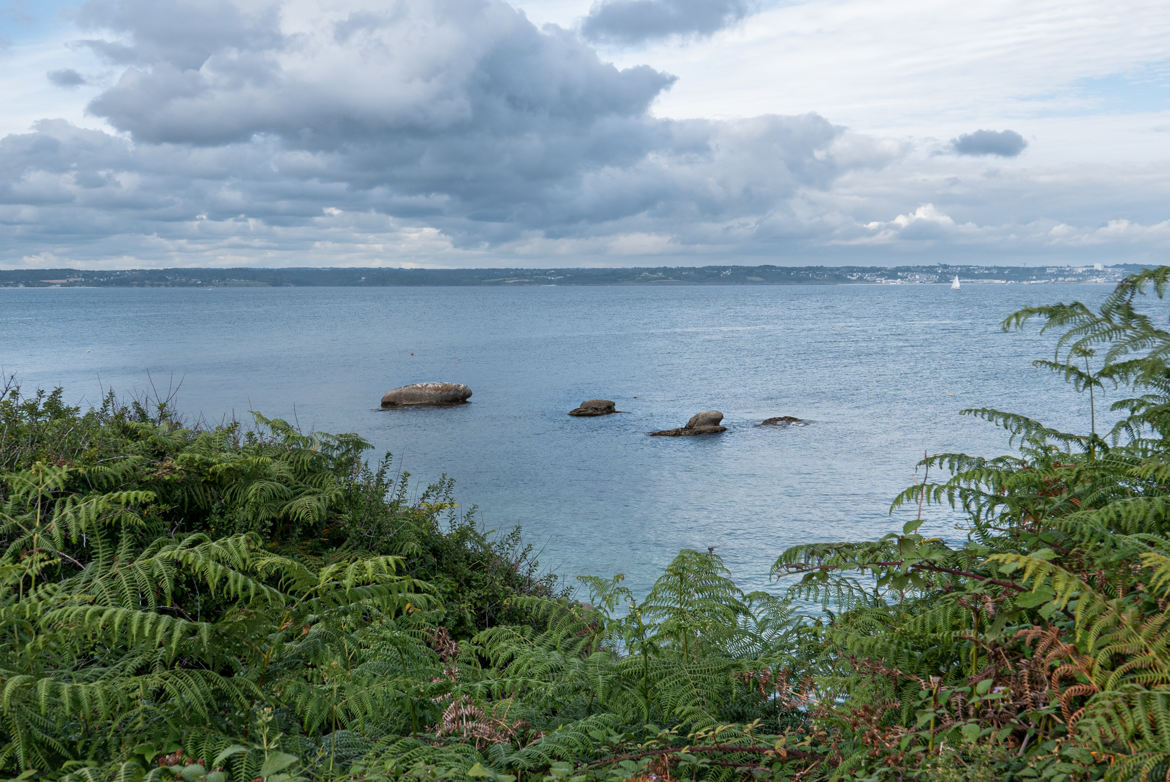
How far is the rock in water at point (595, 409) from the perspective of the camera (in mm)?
34188

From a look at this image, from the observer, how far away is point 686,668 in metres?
3.76

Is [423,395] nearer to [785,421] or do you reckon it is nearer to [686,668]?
[785,421]

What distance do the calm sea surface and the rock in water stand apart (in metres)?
0.79

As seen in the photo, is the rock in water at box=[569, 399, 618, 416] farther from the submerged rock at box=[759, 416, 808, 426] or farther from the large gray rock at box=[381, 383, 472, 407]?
the submerged rock at box=[759, 416, 808, 426]

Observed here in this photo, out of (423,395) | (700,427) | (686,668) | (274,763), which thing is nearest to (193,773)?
(274,763)

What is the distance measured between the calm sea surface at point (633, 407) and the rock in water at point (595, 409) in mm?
787

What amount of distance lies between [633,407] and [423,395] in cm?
1045

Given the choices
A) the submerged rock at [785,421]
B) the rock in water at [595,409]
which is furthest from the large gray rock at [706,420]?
the rock in water at [595,409]

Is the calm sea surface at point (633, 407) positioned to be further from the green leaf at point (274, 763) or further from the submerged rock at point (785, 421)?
the green leaf at point (274, 763)

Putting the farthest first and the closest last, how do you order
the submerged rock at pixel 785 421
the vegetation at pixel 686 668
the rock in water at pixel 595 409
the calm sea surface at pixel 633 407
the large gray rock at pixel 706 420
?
1. the rock in water at pixel 595 409
2. the submerged rock at pixel 785 421
3. the large gray rock at pixel 706 420
4. the calm sea surface at pixel 633 407
5. the vegetation at pixel 686 668

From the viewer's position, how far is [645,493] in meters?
20.7

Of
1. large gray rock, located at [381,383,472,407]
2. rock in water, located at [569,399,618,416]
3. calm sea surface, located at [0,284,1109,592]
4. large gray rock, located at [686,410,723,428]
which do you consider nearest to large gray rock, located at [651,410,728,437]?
large gray rock, located at [686,410,723,428]

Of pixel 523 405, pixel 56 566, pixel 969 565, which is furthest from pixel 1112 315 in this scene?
pixel 523 405

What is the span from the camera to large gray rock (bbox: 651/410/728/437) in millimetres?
29016
